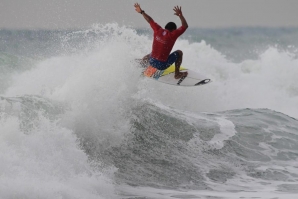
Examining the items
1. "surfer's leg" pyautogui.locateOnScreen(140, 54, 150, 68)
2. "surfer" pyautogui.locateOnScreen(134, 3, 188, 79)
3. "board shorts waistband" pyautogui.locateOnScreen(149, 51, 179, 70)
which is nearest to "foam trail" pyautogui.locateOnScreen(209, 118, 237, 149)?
"surfer" pyautogui.locateOnScreen(134, 3, 188, 79)

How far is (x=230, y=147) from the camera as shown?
42.1 ft

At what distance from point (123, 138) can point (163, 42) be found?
2.15 m

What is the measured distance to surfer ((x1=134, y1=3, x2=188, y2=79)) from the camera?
1140 centimetres

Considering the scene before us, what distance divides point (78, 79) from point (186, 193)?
13.2 feet

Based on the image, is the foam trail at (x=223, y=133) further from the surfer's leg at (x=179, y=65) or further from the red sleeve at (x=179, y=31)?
the red sleeve at (x=179, y=31)

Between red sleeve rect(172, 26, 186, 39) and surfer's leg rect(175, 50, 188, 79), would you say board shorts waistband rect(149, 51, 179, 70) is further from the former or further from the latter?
red sleeve rect(172, 26, 186, 39)

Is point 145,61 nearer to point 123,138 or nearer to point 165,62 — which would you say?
point 165,62

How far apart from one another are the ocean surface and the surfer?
32.0 inches

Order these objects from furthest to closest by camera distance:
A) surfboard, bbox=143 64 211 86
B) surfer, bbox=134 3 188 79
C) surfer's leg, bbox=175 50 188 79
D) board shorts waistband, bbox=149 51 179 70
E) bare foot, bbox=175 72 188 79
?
bare foot, bbox=175 72 188 79 → surfboard, bbox=143 64 211 86 → surfer's leg, bbox=175 50 188 79 → board shorts waistband, bbox=149 51 179 70 → surfer, bbox=134 3 188 79

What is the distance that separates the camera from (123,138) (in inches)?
460

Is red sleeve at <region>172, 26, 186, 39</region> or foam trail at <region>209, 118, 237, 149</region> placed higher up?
red sleeve at <region>172, 26, 186, 39</region>

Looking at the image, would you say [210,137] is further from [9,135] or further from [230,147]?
[9,135]

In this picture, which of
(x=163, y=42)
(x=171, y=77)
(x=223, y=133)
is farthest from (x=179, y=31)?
(x=223, y=133)

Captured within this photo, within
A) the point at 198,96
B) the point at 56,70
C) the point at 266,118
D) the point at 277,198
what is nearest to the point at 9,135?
the point at 277,198
